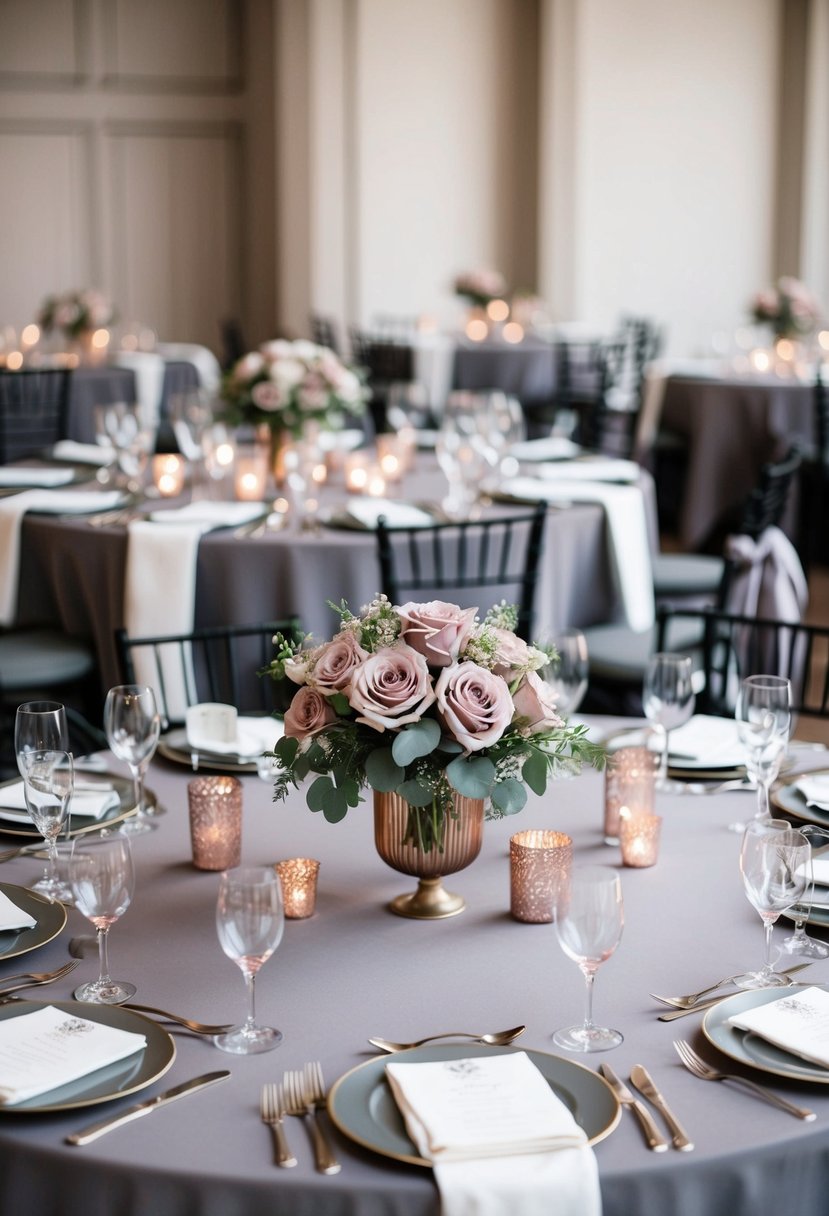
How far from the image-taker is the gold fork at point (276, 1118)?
48.9 inches

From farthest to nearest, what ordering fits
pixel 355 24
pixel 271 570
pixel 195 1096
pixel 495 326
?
pixel 355 24 → pixel 495 326 → pixel 271 570 → pixel 195 1096

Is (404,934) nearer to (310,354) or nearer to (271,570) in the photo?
(271,570)

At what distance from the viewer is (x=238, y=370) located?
427cm

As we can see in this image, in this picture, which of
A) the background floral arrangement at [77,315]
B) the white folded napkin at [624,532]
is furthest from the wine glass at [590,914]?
the background floral arrangement at [77,315]

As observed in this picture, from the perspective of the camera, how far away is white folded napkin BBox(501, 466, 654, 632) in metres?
4.13

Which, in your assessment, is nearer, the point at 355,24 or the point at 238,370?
the point at 238,370

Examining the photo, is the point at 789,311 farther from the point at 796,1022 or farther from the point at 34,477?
the point at 796,1022

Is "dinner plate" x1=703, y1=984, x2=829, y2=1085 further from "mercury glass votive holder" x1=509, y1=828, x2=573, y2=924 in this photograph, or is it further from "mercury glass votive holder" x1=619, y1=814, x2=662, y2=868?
"mercury glass votive holder" x1=619, y1=814, x2=662, y2=868

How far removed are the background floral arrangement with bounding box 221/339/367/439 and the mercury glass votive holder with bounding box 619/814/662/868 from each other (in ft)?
8.13

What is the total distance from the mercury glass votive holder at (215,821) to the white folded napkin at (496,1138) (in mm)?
587

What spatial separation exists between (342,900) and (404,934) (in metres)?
0.12

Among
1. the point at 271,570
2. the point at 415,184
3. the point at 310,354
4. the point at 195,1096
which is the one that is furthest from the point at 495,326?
the point at 195,1096

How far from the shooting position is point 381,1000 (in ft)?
5.09

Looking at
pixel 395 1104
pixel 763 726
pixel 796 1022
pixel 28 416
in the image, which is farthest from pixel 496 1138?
pixel 28 416
